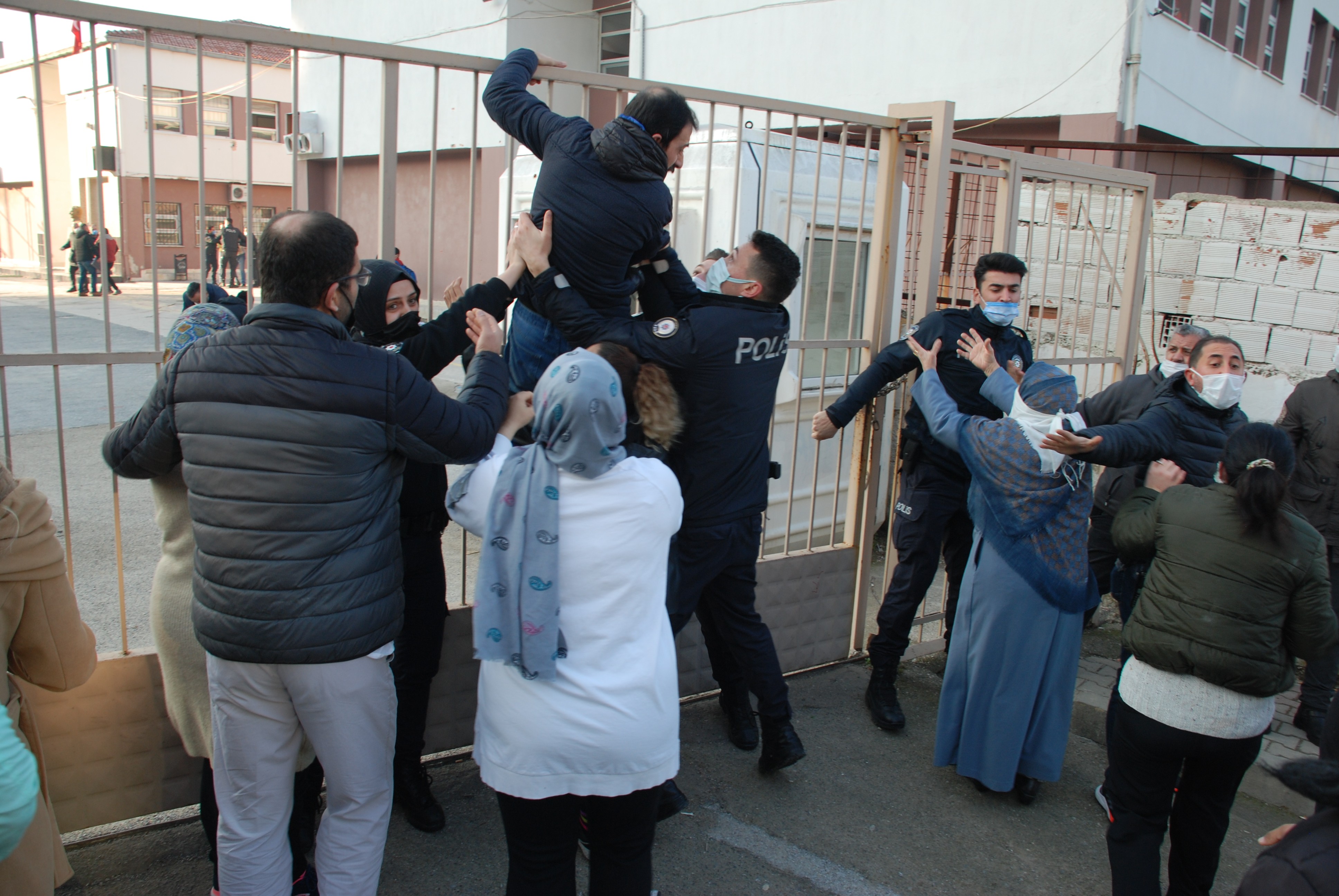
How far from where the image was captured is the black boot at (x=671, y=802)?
10.3 ft

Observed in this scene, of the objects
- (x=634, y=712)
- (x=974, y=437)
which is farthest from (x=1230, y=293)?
(x=634, y=712)

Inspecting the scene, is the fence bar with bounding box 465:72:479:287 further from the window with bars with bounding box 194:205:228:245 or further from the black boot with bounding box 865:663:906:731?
the black boot with bounding box 865:663:906:731

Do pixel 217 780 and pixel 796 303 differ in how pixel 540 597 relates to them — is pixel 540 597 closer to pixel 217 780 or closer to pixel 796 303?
pixel 217 780

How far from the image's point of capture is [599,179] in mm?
2658

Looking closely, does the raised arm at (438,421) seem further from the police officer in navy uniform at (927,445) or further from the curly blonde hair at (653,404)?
the police officer in navy uniform at (927,445)

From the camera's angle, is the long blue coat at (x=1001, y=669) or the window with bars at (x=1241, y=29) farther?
the window with bars at (x=1241, y=29)

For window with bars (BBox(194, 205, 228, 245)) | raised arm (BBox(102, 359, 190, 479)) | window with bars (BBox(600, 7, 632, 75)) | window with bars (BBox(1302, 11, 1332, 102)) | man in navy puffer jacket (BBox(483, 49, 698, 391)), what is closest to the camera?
raised arm (BBox(102, 359, 190, 479))

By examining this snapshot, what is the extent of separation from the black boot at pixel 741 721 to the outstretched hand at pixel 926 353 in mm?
1560

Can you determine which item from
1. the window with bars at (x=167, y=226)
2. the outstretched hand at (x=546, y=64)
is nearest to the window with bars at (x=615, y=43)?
the window with bars at (x=167, y=226)

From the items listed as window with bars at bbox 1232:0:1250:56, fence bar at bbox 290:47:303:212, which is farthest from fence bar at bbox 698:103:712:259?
window with bars at bbox 1232:0:1250:56

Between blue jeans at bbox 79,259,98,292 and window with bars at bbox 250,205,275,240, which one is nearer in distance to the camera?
window with bars at bbox 250,205,275,240

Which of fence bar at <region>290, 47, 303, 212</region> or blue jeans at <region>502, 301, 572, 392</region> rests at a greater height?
fence bar at <region>290, 47, 303, 212</region>

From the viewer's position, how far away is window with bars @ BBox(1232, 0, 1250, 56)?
12258mm

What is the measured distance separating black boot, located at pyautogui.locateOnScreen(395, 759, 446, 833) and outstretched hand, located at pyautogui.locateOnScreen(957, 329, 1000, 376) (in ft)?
8.47
